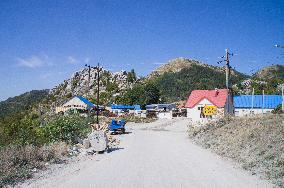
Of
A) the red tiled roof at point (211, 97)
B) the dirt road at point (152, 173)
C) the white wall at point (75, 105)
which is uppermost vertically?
the red tiled roof at point (211, 97)

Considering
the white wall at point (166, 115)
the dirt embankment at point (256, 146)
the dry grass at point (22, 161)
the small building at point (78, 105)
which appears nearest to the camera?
the dry grass at point (22, 161)

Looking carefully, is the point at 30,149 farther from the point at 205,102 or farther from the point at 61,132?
the point at 205,102

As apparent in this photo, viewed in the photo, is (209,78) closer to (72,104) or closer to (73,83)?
(73,83)

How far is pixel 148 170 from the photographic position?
14.4 m

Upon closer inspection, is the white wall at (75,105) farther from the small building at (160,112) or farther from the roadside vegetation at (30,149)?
the roadside vegetation at (30,149)

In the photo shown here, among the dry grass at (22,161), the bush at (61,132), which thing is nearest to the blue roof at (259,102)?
the bush at (61,132)

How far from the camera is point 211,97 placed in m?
58.4

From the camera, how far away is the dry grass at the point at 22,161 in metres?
12.6

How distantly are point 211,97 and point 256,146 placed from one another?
41717 mm

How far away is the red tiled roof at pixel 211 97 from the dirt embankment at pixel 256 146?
30261 millimetres

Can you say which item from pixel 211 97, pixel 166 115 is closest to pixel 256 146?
pixel 211 97

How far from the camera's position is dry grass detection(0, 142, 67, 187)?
12.6 metres

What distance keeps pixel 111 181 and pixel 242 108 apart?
6166 cm

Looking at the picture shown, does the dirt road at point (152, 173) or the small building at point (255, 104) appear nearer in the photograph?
the dirt road at point (152, 173)
